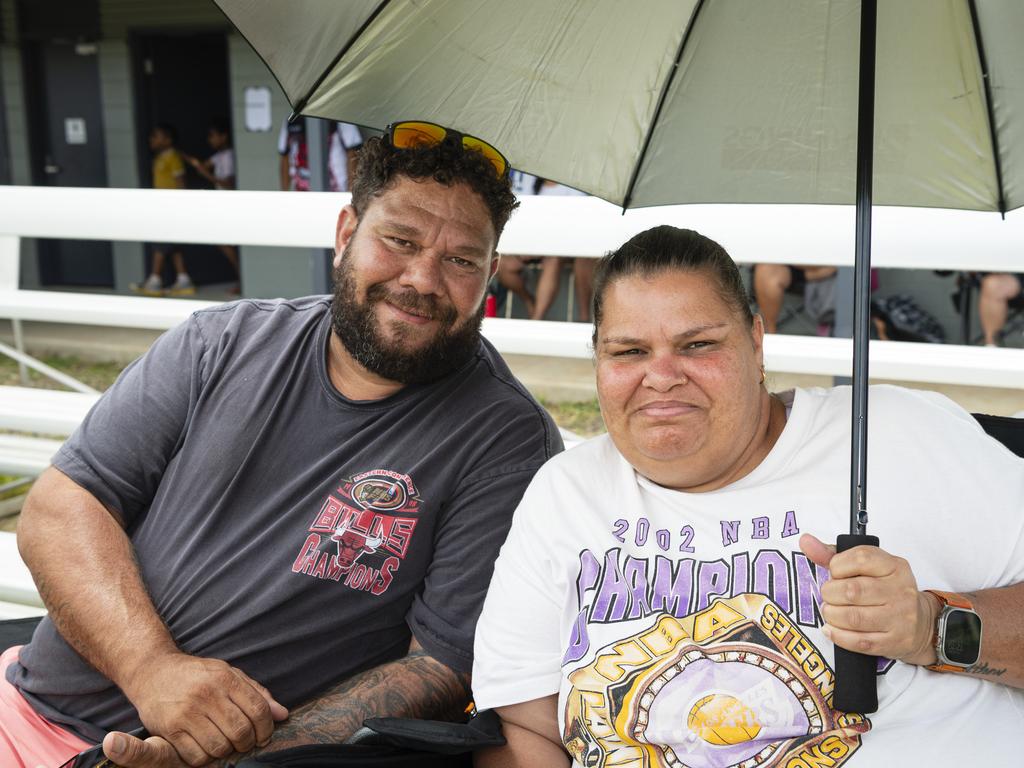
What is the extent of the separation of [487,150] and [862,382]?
3.39 feet

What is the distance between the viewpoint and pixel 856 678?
1.63 m

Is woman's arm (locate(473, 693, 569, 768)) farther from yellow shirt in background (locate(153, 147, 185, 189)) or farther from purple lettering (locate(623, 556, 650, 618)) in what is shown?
yellow shirt in background (locate(153, 147, 185, 189))

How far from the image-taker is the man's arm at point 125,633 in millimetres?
2049

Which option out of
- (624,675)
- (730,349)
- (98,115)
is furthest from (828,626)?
(98,115)

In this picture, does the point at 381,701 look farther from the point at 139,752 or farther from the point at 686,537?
the point at 686,537

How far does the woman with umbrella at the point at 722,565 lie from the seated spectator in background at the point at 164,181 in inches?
435

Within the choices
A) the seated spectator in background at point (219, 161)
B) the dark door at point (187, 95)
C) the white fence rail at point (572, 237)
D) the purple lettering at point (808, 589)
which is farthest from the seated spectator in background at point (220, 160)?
the purple lettering at point (808, 589)

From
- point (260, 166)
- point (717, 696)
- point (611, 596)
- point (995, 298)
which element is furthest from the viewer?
point (260, 166)

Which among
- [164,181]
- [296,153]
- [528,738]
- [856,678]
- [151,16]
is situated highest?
[151,16]

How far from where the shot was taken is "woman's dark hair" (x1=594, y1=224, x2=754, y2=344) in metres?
Answer: 1.96

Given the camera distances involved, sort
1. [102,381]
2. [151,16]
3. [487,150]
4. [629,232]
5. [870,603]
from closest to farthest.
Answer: [870,603], [487,150], [629,232], [102,381], [151,16]

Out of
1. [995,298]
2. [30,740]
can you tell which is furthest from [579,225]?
[995,298]

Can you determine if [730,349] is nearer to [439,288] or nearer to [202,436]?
[439,288]

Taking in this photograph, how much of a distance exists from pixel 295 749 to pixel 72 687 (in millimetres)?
747
